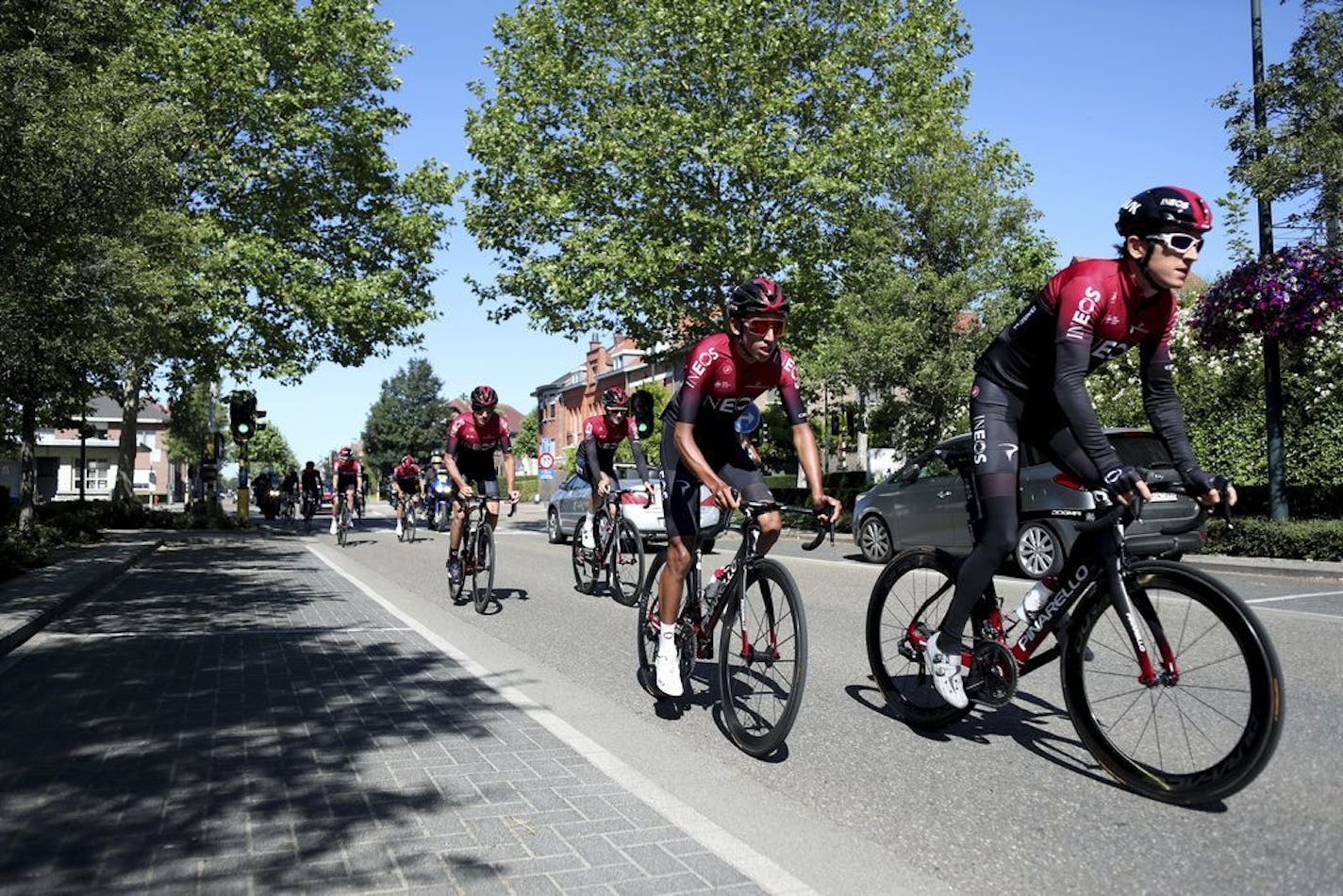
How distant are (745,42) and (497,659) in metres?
21.4

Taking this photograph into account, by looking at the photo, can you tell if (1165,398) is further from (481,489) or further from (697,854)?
(481,489)

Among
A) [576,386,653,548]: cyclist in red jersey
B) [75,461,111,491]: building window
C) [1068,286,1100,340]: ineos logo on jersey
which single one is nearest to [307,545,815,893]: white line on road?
[1068,286,1100,340]: ineos logo on jersey

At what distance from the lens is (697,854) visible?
10.7 feet

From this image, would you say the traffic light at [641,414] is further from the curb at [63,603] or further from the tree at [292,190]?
the tree at [292,190]

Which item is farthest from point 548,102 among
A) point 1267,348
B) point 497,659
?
point 497,659

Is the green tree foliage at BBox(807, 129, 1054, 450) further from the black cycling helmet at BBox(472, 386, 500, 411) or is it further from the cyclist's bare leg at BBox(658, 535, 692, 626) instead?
the cyclist's bare leg at BBox(658, 535, 692, 626)

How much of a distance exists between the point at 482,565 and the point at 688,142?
1761 centimetres

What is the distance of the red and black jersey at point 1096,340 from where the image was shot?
149 inches

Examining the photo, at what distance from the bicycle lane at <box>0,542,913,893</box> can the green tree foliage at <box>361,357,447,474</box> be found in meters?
89.1

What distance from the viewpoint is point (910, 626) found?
4.75m

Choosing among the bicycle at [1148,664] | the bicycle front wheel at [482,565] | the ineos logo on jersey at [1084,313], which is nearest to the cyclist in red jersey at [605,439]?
the bicycle front wheel at [482,565]

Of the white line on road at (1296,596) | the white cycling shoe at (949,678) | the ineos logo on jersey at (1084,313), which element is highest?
the ineos logo on jersey at (1084,313)

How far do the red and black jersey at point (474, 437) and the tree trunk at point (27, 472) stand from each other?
394 inches

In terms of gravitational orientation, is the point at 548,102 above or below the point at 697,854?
above
